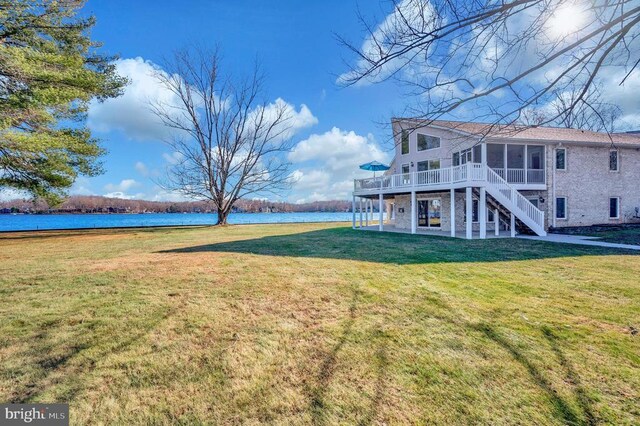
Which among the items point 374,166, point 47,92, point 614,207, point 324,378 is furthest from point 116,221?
point 614,207

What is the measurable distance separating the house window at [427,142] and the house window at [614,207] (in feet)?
38.0

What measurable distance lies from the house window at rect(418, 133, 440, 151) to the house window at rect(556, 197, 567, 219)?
7.70 metres

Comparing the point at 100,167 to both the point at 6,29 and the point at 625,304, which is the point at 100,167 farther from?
the point at 625,304

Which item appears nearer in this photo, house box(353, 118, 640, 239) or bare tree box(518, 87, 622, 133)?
bare tree box(518, 87, 622, 133)

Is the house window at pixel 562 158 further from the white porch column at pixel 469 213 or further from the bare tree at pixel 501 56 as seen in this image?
the bare tree at pixel 501 56

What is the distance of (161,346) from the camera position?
3.33 metres

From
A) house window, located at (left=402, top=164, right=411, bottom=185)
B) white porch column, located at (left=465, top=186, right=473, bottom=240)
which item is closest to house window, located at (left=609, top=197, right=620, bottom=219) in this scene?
white porch column, located at (left=465, top=186, right=473, bottom=240)

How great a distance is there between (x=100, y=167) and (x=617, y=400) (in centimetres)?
1981

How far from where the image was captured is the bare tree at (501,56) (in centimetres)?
347

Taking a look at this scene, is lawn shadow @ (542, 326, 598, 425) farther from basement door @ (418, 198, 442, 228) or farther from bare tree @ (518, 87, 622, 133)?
basement door @ (418, 198, 442, 228)

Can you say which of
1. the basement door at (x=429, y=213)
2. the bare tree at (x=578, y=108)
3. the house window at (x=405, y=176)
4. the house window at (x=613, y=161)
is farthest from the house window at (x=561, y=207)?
the bare tree at (x=578, y=108)

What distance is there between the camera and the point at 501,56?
399cm

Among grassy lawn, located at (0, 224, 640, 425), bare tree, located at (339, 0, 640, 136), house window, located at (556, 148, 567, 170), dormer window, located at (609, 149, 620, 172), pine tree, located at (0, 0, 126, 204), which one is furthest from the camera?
dormer window, located at (609, 149, 620, 172)

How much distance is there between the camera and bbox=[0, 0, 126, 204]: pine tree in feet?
34.5
